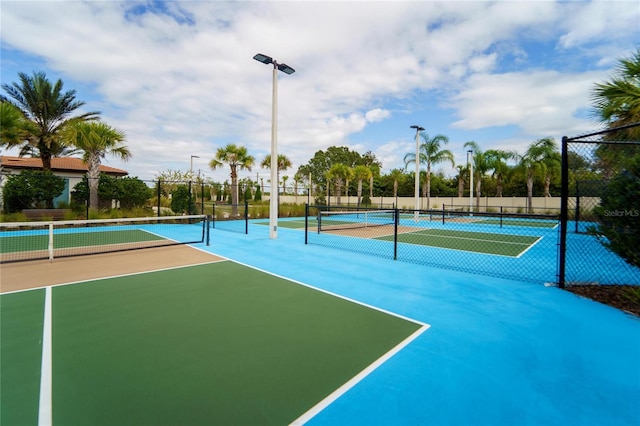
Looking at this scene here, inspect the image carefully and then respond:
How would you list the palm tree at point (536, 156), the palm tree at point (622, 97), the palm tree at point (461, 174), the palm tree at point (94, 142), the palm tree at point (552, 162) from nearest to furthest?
the palm tree at point (622, 97) < the palm tree at point (94, 142) < the palm tree at point (536, 156) < the palm tree at point (552, 162) < the palm tree at point (461, 174)

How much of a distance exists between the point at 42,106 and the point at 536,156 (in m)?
37.8

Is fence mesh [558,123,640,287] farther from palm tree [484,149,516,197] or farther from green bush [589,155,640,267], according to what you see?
palm tree [484,149,516,197]

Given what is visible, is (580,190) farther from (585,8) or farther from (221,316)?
(221,316)

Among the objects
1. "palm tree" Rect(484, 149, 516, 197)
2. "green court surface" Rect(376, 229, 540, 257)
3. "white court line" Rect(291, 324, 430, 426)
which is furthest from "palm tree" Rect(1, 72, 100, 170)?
"palm tree" Rect(484, 149, 516, 197)

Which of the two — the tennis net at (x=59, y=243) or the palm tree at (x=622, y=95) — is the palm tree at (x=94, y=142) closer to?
the tennis net at (x=59, y=243)

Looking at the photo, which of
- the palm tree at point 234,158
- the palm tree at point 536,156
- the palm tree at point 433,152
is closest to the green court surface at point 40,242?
the palm tree at point 234,158

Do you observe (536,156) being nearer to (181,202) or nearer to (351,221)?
(351,221)

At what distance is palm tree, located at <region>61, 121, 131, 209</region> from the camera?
16719 millimetres

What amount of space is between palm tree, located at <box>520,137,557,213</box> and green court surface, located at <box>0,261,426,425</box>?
29.9 m

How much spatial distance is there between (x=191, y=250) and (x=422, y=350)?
7.93 metres

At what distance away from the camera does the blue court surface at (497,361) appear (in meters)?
→ 2.35

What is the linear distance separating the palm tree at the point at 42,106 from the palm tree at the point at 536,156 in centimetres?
3567

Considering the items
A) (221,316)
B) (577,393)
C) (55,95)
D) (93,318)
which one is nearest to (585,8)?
(577,393)

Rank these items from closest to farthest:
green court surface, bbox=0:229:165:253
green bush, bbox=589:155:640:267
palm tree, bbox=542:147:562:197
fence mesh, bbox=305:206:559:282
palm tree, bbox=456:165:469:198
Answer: green bush, bbox=589:155:640:267 < fence mesh, bbox=305:206:559:282 < green court surface, bbox=0:229:165:253 < palm tree, bbox=542:147:562:197 < palm tree, bbox=456:165:469:198
